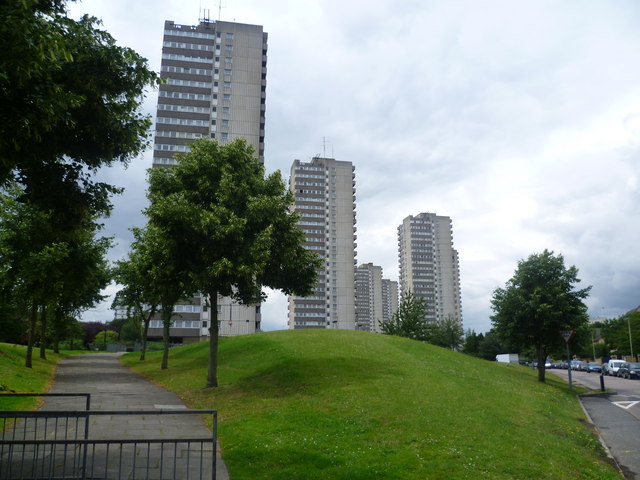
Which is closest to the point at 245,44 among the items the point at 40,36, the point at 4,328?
the point at 4,328

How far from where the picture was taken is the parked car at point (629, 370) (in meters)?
46.5

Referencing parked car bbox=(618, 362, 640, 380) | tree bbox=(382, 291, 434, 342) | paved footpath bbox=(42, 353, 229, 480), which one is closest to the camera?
paved footpath bbox=(42, 353, 229, 480)

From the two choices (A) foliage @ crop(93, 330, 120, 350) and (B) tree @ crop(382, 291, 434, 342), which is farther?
(A) foliage @ crop(93, 330, 120, 350)

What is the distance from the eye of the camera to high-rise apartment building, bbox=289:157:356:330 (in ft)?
488

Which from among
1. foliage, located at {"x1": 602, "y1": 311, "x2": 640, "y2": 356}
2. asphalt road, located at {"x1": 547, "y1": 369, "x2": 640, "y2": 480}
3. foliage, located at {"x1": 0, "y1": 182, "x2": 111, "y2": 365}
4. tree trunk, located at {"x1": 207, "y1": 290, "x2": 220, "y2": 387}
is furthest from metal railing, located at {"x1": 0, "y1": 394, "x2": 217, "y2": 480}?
foliage, located at {"x1": 602, "y1": 311, "x2": 640, "y2": 356}

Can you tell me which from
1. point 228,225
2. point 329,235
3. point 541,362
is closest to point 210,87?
point 329,235

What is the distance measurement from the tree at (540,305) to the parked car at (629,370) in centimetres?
2209

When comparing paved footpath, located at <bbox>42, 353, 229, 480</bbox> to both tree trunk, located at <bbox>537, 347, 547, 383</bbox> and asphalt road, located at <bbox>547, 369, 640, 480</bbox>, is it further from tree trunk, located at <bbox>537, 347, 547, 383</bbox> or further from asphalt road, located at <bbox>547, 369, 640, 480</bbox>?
tree trunk, located at <bbox>537, 347, 547, 383</bbox>

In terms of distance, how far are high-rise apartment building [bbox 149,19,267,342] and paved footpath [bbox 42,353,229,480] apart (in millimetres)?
73222

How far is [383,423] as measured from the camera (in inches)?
489

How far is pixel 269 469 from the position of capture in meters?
9.33

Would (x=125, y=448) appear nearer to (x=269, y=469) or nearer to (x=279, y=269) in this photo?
(x=269, y=469)

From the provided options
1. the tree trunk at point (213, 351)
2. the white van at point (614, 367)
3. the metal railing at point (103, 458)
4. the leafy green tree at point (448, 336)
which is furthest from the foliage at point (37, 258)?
the leafy green tree at point (448, 336)

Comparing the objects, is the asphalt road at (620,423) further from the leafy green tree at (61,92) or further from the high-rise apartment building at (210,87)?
the high-rise apartment building at (210,87)
